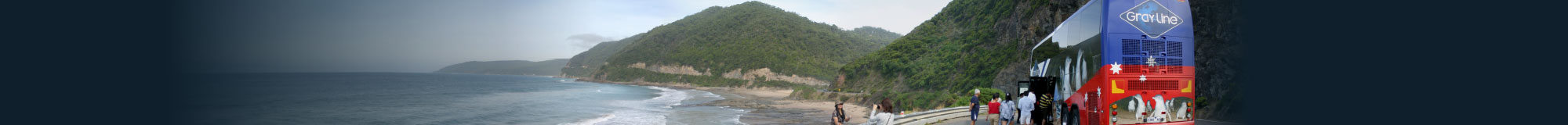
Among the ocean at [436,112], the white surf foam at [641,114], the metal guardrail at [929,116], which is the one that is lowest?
the ocean at [436,112]

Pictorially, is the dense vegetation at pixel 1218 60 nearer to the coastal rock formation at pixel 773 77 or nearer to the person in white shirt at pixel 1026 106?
the person in white shirt at pixel 1026 106

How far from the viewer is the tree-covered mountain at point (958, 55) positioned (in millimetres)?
31859

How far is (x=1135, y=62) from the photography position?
8.41 m

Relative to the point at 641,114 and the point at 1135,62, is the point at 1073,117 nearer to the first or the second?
the point at 1135,62

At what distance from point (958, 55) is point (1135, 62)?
39.0 metres

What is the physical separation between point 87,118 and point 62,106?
1.81 m

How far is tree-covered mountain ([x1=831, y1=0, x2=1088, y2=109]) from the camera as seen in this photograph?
31859mm

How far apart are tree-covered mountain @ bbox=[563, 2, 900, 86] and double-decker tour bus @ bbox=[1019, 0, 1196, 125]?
105 metres

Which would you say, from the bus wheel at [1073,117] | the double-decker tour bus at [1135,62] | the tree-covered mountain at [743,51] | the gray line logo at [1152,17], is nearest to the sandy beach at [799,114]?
the bus wheel at [1073,117]

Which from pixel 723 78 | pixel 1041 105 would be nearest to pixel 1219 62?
pixel 1041 105

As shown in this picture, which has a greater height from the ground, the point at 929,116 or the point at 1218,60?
the point at 1218,60

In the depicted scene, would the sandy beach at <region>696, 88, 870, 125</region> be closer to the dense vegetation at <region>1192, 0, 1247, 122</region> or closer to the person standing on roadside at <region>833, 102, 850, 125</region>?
the dense vegetation at <region>1192, 0, 1247, 122</region>

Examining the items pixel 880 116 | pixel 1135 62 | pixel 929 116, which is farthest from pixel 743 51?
pixel 1135 62

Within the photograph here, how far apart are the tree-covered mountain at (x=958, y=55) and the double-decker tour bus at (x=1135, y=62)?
17.0 meters
